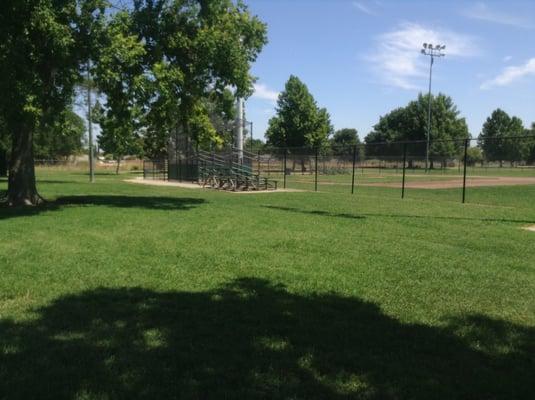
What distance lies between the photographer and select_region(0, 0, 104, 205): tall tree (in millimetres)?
11766

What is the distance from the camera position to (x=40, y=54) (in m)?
12.7

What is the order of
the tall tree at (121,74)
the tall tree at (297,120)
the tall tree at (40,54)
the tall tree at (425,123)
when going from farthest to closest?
the tall tree at (425,123) → the tall tree at (297,120) → the tall tree at (121,74) → the tall tree at (40,54)

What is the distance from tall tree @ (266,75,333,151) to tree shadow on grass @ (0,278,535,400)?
56859 millimetres

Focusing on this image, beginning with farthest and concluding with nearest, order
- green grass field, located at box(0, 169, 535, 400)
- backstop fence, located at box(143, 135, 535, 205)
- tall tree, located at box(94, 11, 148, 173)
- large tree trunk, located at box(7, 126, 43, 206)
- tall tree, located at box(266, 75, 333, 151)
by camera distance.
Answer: tall tree, located at box(266, 75, 333, 151), backstop fence, located at box(143, 135, 535, 205), large tree trunk, located at box(7, 126, 43, 206), tall tree, located at box(94, 11, 148, 173), green grass field, located at box(0, 169, 535, 400)

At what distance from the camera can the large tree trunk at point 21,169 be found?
49.1ft

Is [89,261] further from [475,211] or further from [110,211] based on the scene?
[475,211]

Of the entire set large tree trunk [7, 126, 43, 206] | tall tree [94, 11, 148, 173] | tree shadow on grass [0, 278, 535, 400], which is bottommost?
tree shadow on grass [0, 278, 535, 400]

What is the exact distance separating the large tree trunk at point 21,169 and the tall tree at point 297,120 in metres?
47.6

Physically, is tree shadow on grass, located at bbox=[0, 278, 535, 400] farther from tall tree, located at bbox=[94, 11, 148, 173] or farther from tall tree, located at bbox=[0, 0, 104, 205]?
tall tree, located at bbox=[94, 11, 148, 173]

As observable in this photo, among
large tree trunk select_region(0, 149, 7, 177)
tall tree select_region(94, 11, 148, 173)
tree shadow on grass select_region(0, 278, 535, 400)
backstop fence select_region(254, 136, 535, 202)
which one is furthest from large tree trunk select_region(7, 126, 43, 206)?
large tree trunk select_region(0, 149, 7, 177)

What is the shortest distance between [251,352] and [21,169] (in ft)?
42.8

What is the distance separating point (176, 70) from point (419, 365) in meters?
12.7

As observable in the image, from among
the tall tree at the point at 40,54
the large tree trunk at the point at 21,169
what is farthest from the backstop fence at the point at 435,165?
the large tree trunk at the point at 21,169

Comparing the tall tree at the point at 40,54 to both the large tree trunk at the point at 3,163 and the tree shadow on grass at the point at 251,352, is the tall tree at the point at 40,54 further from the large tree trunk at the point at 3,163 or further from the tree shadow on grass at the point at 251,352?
the large tree trunk at the point at 3,163
